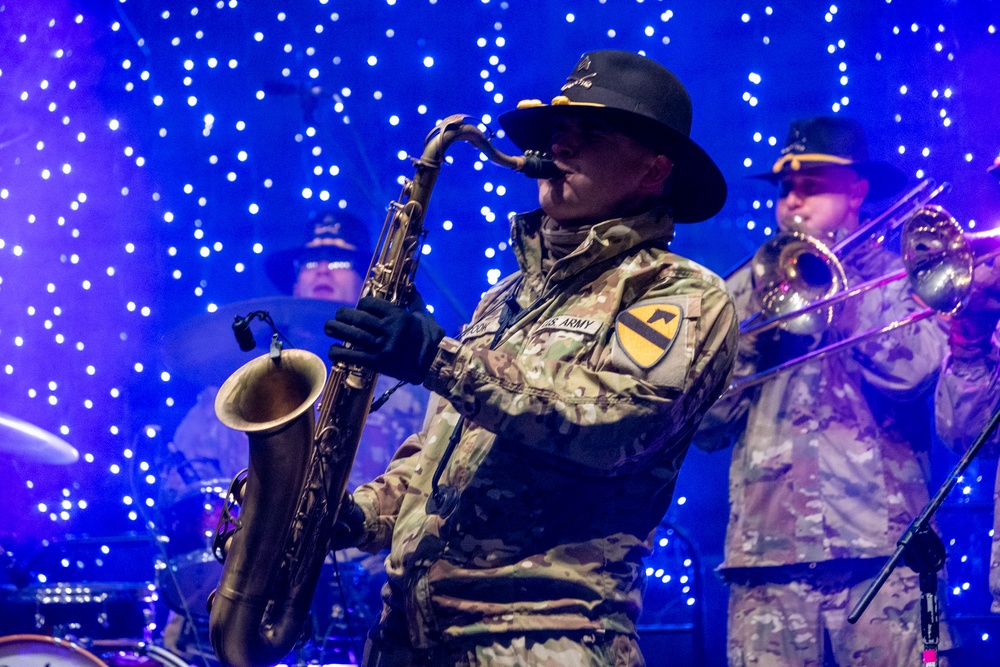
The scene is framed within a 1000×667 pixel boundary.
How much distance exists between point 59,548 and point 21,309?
74.2 inches

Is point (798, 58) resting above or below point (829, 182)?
above

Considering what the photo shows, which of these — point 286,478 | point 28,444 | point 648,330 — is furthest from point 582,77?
point 28,444

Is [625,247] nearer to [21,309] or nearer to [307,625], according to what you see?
[307,625]

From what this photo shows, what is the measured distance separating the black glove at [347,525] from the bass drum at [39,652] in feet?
7.58

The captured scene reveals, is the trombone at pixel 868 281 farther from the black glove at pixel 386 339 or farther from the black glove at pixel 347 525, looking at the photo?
the black glove at pixel 386 339

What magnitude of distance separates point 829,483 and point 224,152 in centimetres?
497

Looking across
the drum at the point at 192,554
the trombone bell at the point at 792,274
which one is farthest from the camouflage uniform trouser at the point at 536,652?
the drum at the point at 192,554

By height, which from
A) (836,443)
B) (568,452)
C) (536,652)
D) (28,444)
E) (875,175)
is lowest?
(536,652)

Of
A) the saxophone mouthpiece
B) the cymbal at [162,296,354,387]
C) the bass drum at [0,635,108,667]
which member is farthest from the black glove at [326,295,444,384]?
the cymbal at [162,296,354,387]

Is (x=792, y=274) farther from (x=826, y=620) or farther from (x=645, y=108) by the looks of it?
(x=645, y=108)

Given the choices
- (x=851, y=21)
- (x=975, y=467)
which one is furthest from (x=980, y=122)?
(x=975, y=467)

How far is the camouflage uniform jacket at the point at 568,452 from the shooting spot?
2154 millimetres

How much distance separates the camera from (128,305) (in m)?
7.21

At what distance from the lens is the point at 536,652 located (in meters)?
2.25
